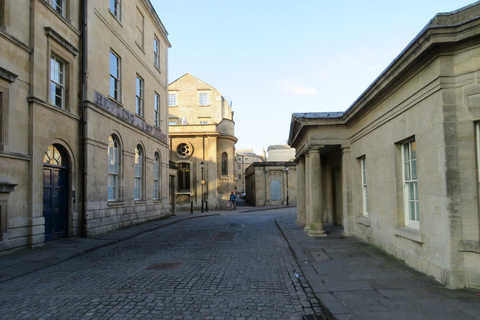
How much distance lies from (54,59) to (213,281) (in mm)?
9376

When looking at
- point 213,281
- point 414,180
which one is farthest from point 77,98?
point 414,180

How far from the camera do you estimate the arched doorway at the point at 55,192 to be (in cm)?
1083

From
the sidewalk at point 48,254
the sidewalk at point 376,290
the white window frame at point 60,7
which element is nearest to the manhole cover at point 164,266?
the sidewalk at point 48,254

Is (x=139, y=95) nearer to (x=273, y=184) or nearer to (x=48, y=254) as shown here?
(x=48, y=254)

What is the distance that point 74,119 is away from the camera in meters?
12.2

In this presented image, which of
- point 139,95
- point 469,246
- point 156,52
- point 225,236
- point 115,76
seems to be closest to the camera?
point 469,246

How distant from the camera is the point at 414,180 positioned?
23.6 feet

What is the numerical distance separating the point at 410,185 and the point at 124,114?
12533mm

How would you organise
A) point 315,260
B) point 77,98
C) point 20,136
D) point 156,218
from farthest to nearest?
point 156,218 < point 77,98 < point 20,136 < point 315,260

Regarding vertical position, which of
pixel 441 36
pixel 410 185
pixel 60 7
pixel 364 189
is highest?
pixel 60 7

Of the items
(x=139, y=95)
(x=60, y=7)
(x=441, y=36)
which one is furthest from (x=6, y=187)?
(x=139, y=95)

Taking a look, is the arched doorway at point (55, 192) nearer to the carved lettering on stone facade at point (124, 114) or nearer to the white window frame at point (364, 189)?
the carved lettering on stone facade at point (124, 114)

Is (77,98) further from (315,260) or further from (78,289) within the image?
(315,260)

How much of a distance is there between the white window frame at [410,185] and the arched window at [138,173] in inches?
529
